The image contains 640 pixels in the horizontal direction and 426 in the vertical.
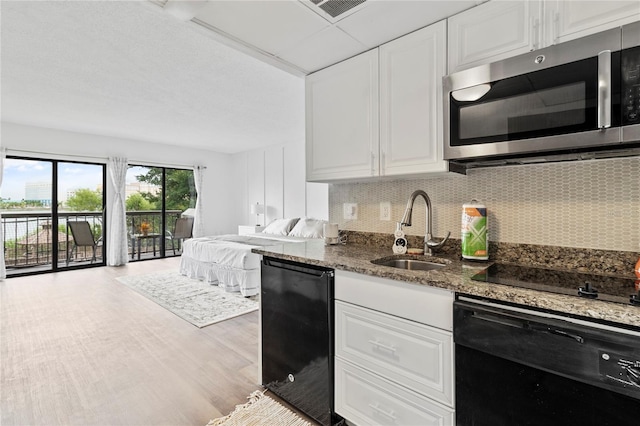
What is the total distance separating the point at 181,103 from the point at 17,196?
149 inches

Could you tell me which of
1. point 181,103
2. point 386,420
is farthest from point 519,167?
point 181,103

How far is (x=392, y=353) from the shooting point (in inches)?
53.1

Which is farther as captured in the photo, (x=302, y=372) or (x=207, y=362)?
(x=207, y=362)

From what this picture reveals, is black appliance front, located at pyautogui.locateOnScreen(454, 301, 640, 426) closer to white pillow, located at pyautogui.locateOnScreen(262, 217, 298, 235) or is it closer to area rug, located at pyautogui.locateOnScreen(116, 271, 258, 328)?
area rug, located at pyautogui.locateOnScreen(116, 271, 258, 328)

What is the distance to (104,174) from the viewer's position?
6105mm

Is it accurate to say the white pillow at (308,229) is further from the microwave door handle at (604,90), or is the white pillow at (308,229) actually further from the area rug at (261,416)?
the microwave door handle at (604,90)

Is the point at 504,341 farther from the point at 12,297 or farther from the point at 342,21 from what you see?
the point at 12,297

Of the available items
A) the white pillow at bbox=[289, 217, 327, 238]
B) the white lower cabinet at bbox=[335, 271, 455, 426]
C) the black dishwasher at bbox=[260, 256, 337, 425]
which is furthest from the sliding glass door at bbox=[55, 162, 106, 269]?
the white lower cabinet at bbox=[335, 271, 455, 426]

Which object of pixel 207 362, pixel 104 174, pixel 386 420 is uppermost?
pixel 104 174

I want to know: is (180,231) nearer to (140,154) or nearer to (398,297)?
(140,154)

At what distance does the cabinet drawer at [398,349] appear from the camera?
120 cm

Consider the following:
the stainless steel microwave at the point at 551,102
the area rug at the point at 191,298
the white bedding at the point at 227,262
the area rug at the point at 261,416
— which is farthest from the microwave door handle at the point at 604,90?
the white bedding at the point at 227,262

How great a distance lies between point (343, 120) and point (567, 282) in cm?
146

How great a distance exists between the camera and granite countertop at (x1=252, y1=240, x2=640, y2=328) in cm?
87
